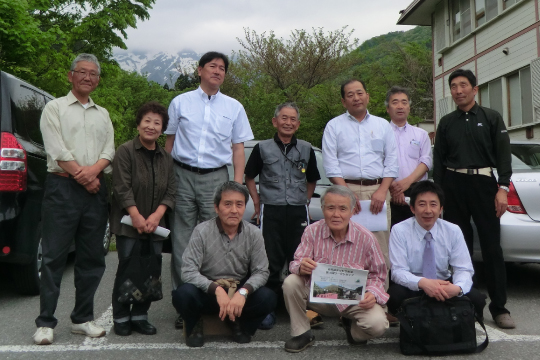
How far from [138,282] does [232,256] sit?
2.49ft

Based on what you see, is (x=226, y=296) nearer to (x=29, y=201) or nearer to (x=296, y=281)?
(x=296, y=281)

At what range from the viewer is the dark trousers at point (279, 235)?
4.36 m

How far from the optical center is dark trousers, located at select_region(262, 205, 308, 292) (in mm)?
4359

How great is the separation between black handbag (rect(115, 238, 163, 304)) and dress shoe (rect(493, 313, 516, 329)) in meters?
2.67

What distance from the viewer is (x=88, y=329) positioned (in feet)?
13.1

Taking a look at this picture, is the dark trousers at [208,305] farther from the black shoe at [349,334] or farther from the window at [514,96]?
the window at [514,96]

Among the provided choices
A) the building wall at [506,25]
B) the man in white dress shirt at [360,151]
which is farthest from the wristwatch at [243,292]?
the building wall at [506,25]

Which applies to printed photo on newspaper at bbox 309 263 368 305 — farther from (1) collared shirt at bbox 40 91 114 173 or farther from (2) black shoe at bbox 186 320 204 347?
(1) collared shirt at bbox 40 91 114 173

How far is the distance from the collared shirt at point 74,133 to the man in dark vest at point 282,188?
1.22 meters

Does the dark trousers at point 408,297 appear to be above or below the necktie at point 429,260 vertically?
below

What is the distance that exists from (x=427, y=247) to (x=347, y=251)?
23.8 inches

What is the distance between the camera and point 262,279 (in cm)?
386

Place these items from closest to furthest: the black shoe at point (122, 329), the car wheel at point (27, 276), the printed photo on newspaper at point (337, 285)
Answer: the printed photo on newspaper at point (337, 285)
the black shoe at point (122, 329)
the car wheel at point (27, 276)

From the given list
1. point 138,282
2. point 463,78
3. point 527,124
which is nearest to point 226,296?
point 138,282
